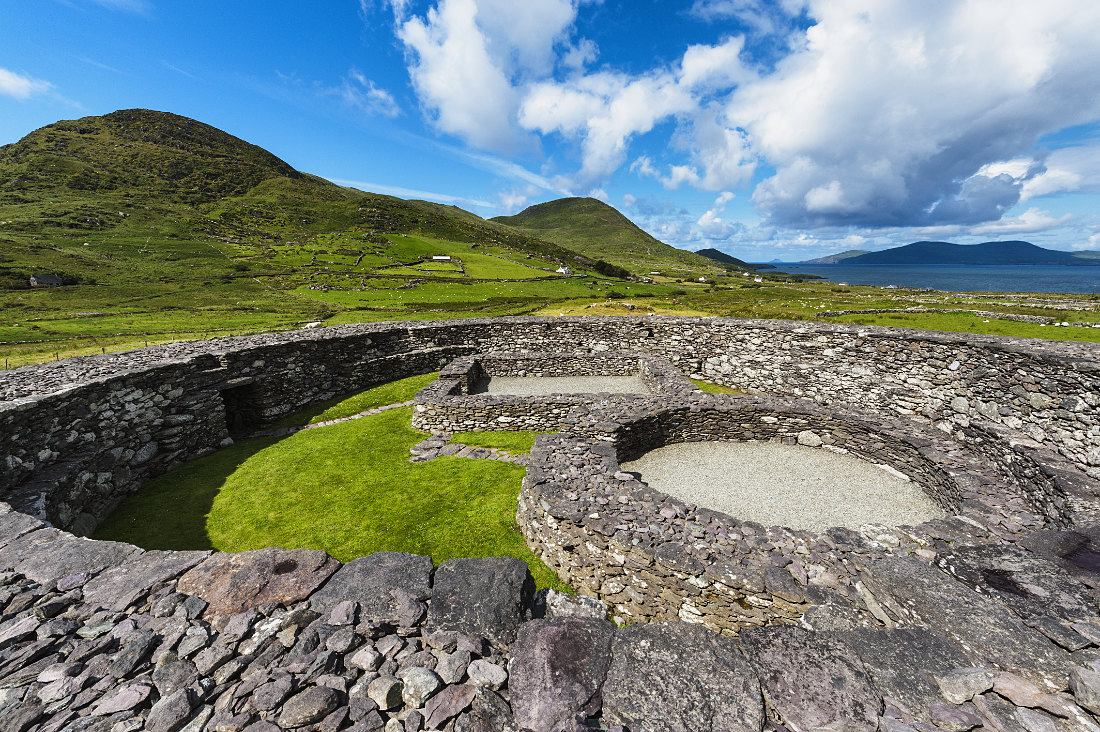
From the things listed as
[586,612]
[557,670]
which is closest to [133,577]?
[557,670]

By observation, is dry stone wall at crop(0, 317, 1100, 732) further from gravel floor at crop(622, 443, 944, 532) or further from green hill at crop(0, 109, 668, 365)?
green hill at crop(0, 109, 668, 365)

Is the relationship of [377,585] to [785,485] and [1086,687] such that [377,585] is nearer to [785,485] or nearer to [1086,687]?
[1086,687]

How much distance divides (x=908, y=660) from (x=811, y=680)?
104 cm

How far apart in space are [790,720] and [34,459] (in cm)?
1411

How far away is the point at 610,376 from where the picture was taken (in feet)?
67.2

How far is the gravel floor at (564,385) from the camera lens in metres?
18.2

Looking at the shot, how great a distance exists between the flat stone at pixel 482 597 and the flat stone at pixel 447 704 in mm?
616

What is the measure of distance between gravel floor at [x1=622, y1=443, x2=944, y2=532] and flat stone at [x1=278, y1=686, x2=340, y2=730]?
336 inches

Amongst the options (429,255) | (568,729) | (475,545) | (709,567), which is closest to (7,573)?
(475,545)

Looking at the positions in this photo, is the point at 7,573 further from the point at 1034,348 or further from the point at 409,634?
the point at 1034,348

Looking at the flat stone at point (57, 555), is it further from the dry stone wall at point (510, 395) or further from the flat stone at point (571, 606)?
the dry stone wall at point (510, 395)

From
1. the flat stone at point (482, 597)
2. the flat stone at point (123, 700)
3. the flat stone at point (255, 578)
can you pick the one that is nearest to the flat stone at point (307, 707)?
the flat stone at point (482, 597)

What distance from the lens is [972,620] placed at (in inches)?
162

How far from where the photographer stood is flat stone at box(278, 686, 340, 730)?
3.14m
